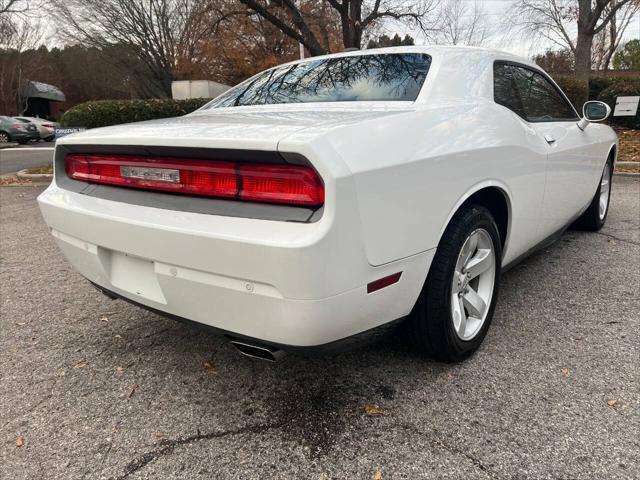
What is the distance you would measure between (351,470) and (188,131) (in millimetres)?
1349

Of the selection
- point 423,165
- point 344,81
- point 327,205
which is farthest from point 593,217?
point 327,205

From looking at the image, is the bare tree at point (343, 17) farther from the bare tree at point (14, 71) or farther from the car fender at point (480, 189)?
the bare tree at point (14, 71)

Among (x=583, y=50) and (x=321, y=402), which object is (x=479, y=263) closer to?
(x=321, y=402)

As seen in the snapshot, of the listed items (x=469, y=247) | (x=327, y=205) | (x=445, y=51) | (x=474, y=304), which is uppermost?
(x=445, y=51)

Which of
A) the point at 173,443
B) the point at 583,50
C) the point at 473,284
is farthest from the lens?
the point at 583,50

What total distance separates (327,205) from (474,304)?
3.99ft

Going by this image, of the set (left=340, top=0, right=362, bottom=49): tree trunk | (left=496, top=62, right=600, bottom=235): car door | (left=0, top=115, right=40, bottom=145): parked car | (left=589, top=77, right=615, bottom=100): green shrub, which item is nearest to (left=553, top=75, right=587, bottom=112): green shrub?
(left=589, top=77, right=615, bottom=100): green shrub

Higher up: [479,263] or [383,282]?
[383,282]

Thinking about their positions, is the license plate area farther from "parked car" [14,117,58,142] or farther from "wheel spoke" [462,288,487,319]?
"parked car" [14,117,58,142]

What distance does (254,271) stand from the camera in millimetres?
1515

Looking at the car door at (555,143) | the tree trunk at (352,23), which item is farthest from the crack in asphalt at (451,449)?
the tree trunk at (352,23)

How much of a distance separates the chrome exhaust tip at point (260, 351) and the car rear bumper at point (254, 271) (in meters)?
0.05

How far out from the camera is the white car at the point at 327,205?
1.50m

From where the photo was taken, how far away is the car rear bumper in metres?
1.46
